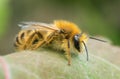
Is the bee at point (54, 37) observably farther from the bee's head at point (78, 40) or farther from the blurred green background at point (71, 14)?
the blurred green background at point (71, 14)

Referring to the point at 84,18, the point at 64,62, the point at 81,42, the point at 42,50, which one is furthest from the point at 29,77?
the point at 84,18

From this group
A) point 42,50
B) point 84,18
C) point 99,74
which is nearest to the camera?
point 99,74

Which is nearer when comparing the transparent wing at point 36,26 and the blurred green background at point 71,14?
the transparent wing at point 36,26

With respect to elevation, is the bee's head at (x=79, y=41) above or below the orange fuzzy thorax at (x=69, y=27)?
below

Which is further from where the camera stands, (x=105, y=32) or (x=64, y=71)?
(x=105, y=32)

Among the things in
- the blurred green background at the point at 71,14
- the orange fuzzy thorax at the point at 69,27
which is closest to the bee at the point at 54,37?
the orange fuzzy thorax at the point at 69,27

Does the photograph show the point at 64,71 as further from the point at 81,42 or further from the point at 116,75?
the point at 81,42

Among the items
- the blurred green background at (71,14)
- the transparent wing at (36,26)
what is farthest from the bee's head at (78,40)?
the blurred green background at (71,14)
